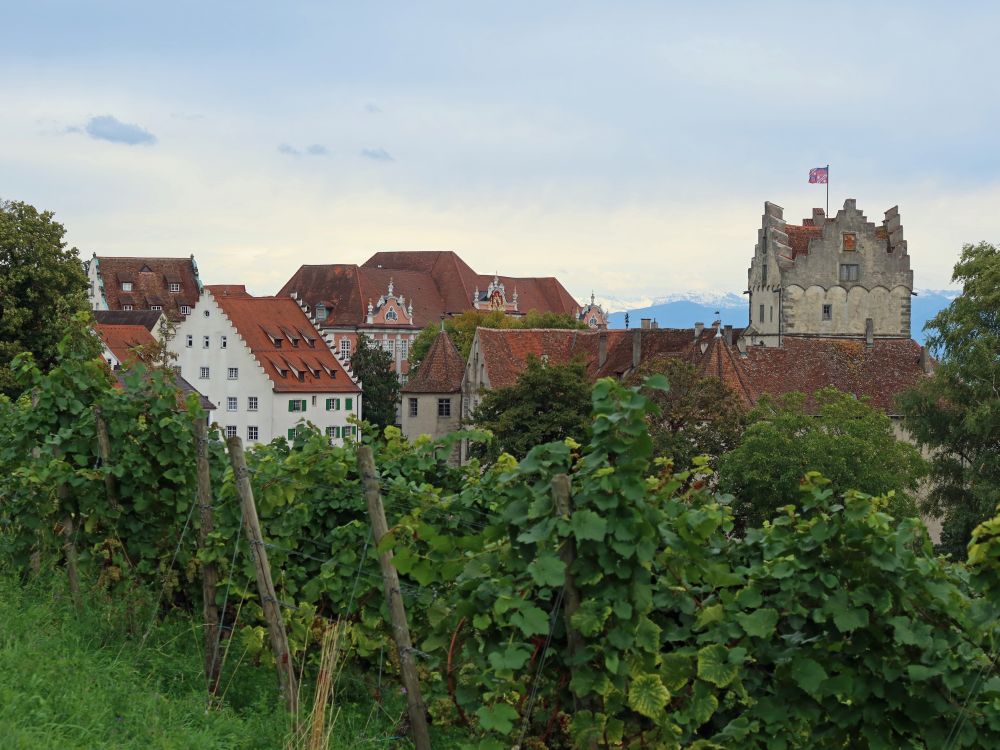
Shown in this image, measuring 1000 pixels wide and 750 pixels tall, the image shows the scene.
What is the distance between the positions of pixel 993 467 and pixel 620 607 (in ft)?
124

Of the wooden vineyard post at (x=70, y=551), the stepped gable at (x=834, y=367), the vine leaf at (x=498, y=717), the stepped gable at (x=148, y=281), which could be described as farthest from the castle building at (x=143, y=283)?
the vine leaf at (x=498, y=717)

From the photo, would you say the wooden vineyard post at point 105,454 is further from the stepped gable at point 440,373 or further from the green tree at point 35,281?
the stepped gable at point 440,373

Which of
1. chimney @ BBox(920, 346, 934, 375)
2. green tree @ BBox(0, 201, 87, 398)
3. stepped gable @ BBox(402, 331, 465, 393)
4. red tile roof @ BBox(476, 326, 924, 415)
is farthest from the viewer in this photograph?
stepped gable @ BBox(402, 331, 465, 393)

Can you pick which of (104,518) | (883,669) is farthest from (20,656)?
(883,669)

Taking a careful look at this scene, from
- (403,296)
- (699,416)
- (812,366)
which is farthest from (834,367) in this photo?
(403,296)

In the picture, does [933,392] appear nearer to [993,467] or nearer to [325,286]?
[993,467]

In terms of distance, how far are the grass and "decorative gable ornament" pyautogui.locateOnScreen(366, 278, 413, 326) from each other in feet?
444

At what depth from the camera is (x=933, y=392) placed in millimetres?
44688

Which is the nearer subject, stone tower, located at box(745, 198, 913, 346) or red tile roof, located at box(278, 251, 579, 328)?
stone tower, located at box(745, 198, 913, 346)

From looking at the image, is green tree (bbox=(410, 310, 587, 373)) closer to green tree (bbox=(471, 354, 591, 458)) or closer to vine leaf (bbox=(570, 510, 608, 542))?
green tree (bbox=(471, 354, 591, 458))

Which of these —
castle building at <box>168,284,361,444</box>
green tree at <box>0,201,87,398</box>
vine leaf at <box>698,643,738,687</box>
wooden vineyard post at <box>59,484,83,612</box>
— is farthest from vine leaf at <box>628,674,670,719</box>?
castle building at <box>168,284,361,444</box>

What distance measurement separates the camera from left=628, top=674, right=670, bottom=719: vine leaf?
6938 millimetres

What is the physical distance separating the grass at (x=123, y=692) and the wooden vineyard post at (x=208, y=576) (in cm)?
19

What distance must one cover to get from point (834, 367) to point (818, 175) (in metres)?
29.2
